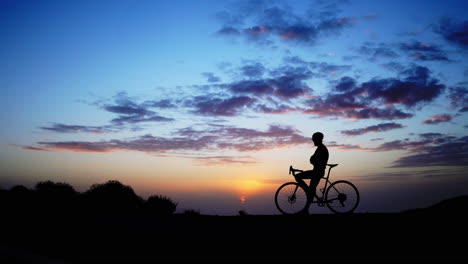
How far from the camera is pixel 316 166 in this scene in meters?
10.3

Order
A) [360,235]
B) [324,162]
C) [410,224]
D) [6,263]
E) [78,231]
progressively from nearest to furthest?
[6,263]
[360,235]
[410,224]
[78,231]
[324,162]

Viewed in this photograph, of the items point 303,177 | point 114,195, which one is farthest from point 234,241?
point 114,195

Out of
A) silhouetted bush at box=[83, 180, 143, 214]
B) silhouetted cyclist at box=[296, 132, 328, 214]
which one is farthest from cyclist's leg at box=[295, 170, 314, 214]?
silhouetted bush at box=[83, 180, 143, 214]

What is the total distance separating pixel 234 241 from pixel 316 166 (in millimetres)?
4940

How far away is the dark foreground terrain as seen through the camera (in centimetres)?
509

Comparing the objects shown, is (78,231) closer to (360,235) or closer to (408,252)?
(360,235)

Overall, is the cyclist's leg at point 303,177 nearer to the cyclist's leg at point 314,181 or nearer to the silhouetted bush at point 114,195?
the cyclist's leg at point 314,181

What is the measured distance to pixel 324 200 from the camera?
10.6 meters

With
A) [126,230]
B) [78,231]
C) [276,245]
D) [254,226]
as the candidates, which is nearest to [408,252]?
[276,245]

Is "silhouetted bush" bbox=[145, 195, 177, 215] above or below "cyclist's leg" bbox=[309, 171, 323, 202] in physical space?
below

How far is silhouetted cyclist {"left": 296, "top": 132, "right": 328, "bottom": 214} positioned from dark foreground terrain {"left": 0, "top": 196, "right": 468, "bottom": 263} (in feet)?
8.70

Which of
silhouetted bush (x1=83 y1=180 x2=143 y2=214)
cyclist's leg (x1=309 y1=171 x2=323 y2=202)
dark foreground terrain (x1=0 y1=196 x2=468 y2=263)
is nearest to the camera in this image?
A: dark foreground terrain (x1=0 y1=196 x2=468 y2=263)

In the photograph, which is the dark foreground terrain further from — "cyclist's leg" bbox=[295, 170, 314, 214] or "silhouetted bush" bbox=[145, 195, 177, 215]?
"silhouetted bush" bbox=[145, 195, 177, 215]

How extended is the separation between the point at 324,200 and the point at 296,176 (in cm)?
123
